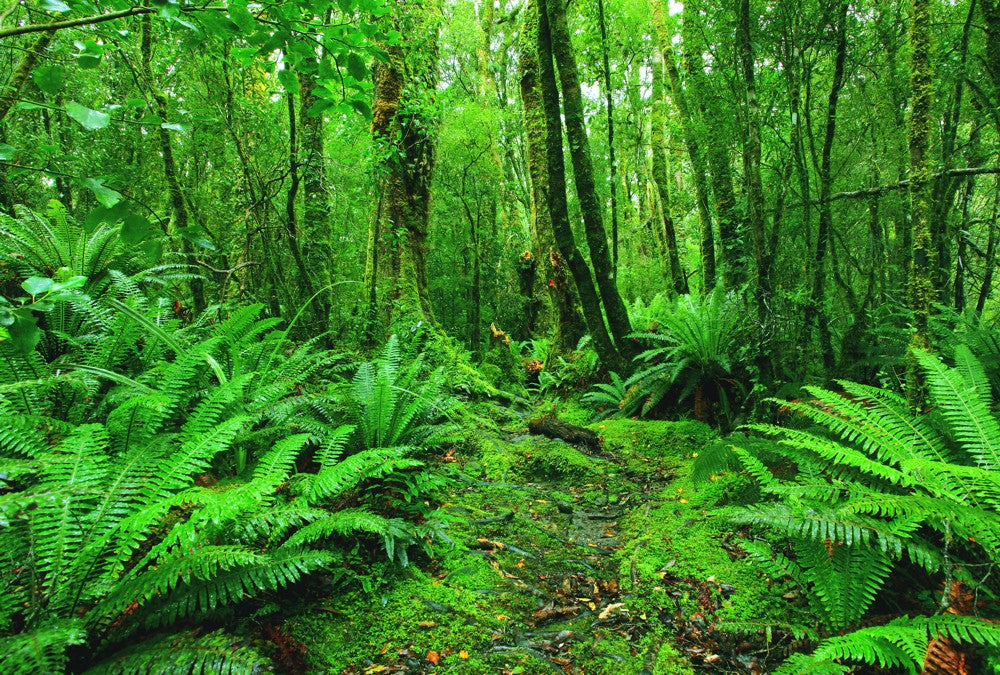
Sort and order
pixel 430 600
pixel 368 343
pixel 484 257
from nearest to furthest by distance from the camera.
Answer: pixel 430 600, pixel 368 343, pixel 484 257

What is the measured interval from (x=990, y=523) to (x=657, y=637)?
134 centimetres

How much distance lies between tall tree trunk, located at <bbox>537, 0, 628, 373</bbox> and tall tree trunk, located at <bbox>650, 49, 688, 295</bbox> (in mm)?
3115

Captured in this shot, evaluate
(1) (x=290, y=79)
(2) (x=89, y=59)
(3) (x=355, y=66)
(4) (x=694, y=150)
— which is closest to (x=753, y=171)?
(4) (x=694, y=150)

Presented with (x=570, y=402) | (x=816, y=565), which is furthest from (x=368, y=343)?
(x=816, y=565)

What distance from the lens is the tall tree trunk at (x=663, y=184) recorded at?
8461 mm

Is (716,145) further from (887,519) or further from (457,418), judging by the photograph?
(887,519)

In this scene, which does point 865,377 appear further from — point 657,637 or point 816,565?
point 657,637

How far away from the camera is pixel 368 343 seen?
19.1 feet

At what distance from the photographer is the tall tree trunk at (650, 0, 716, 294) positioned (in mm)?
6321

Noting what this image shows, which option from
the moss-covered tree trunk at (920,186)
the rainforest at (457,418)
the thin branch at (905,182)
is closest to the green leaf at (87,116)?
the rainforest at (457,418)

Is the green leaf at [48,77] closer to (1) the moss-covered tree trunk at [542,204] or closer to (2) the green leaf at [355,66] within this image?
(2) the green leaf at [355,66]

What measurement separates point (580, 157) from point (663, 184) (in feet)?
14.0

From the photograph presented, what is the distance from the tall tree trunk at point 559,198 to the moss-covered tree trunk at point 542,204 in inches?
39.1

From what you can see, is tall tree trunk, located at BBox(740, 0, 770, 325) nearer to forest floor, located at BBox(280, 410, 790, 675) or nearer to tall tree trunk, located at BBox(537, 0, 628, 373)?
tall tree trunk, located at BBox(537, 0, 628, 373)
